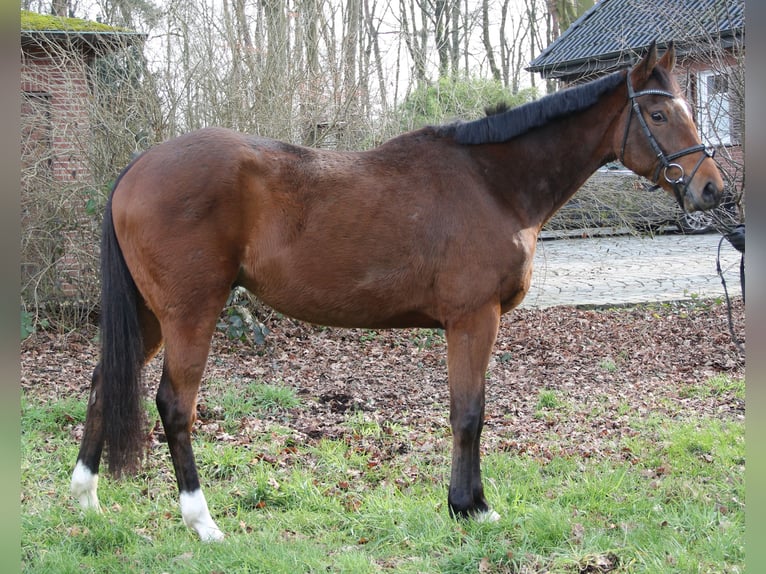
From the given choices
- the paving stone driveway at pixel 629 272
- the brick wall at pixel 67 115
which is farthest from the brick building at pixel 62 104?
the paving stone driveway at pixel 629 272

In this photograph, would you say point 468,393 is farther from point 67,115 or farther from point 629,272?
point 629,272

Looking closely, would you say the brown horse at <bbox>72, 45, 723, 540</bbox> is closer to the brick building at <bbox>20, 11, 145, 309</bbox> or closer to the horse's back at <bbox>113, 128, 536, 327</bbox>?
the horse's back at <bbox>113, 128, 536, 327</bbox>

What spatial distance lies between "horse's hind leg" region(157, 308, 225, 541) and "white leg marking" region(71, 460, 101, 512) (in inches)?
24.6

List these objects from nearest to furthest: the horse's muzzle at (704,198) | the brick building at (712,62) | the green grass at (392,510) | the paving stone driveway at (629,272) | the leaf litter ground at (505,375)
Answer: the green grass at (392,510)
the horse's muzzle at (704,198)
the leaf litter ground at (505,375)
the brick building at (712,62)
the paving stone driveway at (629,272)

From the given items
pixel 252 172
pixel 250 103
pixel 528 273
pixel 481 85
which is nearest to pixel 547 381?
pixel 528 273

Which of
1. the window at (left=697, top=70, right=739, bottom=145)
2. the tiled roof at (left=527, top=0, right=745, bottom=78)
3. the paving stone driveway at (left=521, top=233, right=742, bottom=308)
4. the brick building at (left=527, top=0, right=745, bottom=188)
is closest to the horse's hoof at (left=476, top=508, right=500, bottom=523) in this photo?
the tiled roof at (left=527, top=0, right=745, bottom=78)

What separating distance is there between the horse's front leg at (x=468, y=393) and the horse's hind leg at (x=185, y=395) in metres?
1.31

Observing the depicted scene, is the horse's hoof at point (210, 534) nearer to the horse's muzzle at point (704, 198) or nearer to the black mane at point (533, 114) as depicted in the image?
the black mane at point (533, 114)

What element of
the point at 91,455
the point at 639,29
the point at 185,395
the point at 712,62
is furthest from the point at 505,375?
the point at 639,29

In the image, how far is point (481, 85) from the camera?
1120 centimetres

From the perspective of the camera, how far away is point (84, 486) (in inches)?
151

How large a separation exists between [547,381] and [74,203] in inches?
Result: 244

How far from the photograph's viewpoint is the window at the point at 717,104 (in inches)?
313

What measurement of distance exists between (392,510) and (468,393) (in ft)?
2.57
